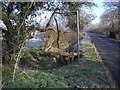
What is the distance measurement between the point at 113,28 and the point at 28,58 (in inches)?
753

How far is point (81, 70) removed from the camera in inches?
391

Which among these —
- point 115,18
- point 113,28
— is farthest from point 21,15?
point 113,28

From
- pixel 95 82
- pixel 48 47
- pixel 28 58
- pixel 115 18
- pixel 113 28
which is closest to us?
pixel 95 82

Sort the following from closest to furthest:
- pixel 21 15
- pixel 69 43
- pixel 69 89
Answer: pixel 69 89 → pixel 21 15 → pixel 69 43

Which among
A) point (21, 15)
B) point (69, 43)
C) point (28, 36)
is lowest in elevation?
point (69, 43)

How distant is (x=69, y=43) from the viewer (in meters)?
20.1

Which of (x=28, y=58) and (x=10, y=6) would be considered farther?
Result: (x=28, y=58)

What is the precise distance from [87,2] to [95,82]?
638 centimetres

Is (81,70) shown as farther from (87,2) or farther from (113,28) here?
(113,28)

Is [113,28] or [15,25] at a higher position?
[15,25]

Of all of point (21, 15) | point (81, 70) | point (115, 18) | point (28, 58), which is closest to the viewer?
point (21, 15)

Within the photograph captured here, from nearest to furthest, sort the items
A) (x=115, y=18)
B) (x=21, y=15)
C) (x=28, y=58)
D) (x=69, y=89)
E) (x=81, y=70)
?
(x=69, y=89), (x=21, y=15), (x=81, y=70), (x=28, y=58), (x=115, y=18)

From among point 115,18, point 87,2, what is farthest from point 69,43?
point 115,18

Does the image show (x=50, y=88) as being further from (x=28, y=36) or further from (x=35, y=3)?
(x=35, y=3)
